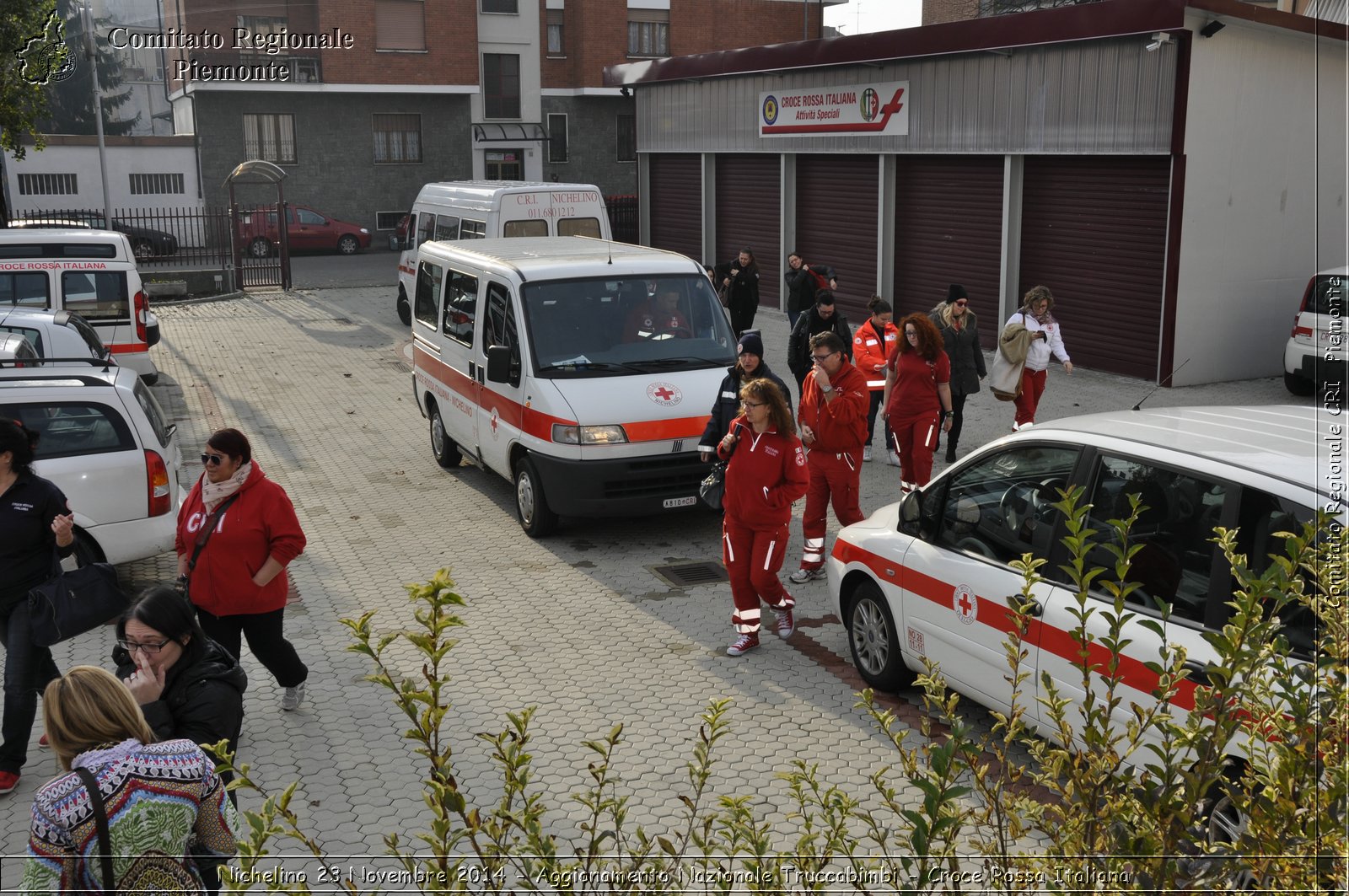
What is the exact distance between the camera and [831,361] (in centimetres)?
838

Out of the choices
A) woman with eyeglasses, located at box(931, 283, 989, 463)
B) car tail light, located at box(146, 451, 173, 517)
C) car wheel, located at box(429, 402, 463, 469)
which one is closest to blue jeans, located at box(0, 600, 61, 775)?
car tail light, located at box(146, 451, 173, 517)

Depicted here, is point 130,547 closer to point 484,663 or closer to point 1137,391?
point 484,663

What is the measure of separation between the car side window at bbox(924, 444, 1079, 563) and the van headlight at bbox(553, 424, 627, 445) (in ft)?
11.9

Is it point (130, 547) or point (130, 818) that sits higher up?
point (130, 818)

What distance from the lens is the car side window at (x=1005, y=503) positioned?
5781 millimetres

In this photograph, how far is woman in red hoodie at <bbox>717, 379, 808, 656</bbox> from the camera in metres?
7.41

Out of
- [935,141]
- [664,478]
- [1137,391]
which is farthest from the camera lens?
[935,141]

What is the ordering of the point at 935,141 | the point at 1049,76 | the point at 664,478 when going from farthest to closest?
the point at 935,141
the point at 1049,76
the point at 664,478

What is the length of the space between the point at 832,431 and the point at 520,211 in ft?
35.2

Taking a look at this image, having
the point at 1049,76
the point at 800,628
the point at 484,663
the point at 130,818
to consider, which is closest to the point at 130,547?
the point at 484,663

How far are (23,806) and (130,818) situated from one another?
10.3ft

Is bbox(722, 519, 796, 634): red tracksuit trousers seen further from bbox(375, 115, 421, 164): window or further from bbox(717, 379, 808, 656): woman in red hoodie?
bbox(375, 115, 421, 164): window

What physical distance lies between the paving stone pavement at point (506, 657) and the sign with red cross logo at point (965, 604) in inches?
32.7

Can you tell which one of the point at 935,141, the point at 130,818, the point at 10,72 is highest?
the point at 10,72
